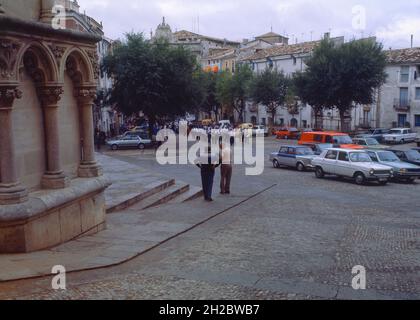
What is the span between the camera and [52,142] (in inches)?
347

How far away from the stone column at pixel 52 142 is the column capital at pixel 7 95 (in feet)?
3.53

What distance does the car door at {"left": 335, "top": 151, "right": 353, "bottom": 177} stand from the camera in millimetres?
21328

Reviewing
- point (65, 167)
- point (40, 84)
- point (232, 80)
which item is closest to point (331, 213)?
point (65, 167)

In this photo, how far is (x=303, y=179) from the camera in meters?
22.5

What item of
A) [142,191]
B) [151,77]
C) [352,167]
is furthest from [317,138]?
[142,191]

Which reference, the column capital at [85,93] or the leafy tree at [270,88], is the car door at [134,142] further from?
the column capital at [85,93]

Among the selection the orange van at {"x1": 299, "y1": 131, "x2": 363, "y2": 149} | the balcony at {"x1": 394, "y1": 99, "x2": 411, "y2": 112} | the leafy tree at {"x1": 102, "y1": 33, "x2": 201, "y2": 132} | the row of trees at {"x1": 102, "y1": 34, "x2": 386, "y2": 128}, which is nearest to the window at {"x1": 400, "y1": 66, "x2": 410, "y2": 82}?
the balcony at {"x1": 394, "y1": 99, "x2": 411, "y2": 112}

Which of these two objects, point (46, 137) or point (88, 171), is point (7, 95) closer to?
point (46, 137)

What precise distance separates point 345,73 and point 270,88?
1421 cm

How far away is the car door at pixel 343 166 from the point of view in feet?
70.0

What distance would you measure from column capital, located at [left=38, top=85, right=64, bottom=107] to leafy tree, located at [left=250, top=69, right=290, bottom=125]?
47.9 meters

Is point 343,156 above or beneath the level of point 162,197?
above
